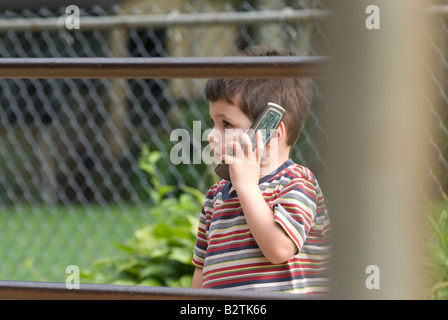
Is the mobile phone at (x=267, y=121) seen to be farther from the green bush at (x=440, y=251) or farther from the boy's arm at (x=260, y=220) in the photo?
the green bush at (x=440, y=251)

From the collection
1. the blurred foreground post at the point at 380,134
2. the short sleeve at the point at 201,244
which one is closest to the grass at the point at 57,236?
the short sleeve at the point at 201,244

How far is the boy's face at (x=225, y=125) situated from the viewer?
1.60 metres

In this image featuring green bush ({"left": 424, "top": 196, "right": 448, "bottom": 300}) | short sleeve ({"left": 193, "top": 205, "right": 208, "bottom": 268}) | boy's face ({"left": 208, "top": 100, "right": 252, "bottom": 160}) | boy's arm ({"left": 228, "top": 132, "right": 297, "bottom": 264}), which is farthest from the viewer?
green bush ({"left": 424, "top": 196, "right": 448, "bottom": 300})

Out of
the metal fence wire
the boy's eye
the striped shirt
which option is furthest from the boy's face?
the metal fence wire

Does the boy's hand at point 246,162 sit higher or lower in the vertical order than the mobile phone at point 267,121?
lower

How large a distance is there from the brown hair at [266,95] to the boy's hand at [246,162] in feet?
0.35

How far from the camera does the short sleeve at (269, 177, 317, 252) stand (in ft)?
4.91

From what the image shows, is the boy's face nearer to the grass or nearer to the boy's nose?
the boy's nose

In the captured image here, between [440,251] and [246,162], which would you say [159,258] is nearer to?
[440,251]

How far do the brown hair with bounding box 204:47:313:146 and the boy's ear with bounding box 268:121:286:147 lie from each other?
15mm

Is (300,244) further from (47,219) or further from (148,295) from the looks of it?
(47,219)

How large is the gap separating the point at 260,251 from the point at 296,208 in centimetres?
12

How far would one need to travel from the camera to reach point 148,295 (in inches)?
50.9

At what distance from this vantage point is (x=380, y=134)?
1.75 feet
